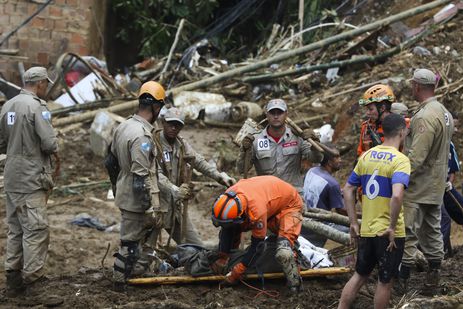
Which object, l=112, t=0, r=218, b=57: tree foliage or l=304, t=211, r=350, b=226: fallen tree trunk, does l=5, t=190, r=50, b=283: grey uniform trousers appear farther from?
l=112, t=0, r=218, b=57: tree foliage

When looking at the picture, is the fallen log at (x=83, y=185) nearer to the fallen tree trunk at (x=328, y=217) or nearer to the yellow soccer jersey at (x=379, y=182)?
the fallen tree trunk at (x=328, y=217)

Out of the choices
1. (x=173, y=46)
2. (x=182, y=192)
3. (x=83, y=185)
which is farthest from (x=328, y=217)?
(x=173, y=46)

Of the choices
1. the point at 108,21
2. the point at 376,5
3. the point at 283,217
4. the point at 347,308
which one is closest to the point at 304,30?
the point at 376,5

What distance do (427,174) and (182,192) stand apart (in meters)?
2.23

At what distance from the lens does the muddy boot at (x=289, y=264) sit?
734cm

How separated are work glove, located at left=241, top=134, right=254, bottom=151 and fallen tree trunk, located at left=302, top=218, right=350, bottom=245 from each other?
1.00 meters

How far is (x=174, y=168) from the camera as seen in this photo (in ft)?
27.7

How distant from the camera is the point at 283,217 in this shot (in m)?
7.52

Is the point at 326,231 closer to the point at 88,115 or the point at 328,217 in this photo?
the point at 328,217

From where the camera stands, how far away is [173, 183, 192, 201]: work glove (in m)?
7.99

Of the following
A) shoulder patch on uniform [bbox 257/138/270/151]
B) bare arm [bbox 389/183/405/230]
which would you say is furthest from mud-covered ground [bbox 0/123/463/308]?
shoulder patch on uniform [bbox 257/138/270/151]

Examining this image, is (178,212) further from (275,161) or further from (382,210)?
(382,210)

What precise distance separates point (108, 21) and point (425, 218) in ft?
38.4

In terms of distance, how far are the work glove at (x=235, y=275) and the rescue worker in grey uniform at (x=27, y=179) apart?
1.67 m
